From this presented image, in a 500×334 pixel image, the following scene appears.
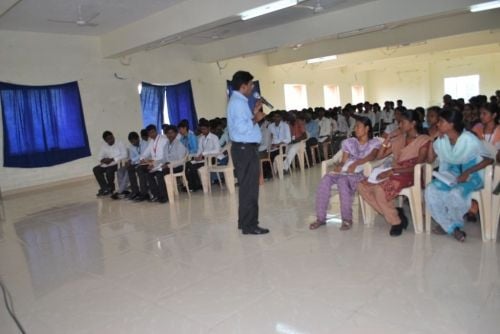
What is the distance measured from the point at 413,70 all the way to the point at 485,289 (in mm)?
18004

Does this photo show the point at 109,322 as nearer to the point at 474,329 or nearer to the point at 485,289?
the point at 474,329

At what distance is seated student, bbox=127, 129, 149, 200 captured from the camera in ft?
19.0

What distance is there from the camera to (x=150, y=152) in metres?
5.84

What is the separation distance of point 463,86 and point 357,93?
4459 mm

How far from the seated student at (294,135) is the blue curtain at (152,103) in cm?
354

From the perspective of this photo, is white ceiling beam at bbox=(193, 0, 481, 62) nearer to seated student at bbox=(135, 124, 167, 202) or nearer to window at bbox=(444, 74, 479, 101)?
seated student at bbox=(135, 124, 167, 202)

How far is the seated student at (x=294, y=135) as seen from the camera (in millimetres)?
7020

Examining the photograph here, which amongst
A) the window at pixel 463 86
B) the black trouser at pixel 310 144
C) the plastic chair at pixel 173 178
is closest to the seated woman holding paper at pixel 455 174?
the plastic chair at pixel 173 178

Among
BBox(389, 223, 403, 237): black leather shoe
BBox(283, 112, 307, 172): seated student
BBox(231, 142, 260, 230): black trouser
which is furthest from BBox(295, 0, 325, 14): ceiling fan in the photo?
BBox(389, 223, 403, 237): black leather shoe

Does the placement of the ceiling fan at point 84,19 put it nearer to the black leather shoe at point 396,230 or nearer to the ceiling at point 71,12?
the ceiling at point 71,12

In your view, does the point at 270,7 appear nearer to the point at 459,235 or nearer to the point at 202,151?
the point at 202,151

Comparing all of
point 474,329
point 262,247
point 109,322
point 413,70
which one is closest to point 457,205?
point 474,329

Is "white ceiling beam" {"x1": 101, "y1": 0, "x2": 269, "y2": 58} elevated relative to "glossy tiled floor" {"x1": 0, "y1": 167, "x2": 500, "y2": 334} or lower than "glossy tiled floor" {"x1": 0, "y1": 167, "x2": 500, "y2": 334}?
elevated

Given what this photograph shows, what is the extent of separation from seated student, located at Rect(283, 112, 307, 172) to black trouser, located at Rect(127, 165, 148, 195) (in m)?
2.45
